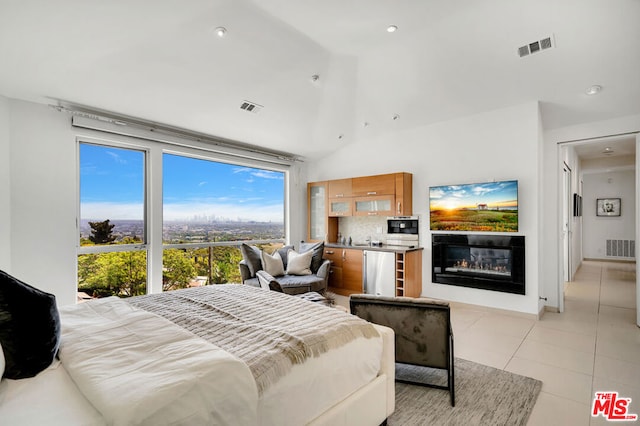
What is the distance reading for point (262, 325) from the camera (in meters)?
1.76

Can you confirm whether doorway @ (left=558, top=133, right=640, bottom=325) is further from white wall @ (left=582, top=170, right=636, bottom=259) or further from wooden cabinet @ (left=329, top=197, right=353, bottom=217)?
wooden cabinet @ (left=329, top=197, right=353, bottom=217)

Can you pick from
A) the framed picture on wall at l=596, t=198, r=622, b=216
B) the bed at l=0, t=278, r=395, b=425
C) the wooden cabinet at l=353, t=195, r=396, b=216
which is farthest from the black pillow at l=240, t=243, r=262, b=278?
the framed picture on wall at l=596, t=198, r=622, b=216

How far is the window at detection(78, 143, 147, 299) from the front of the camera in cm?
370

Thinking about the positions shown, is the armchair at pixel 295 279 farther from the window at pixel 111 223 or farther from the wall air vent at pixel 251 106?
the wall air vent at pixel 251 106

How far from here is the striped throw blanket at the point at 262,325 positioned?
1.40m

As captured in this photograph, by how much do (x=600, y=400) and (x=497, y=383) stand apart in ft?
2.10

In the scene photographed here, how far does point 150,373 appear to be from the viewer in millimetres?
1178

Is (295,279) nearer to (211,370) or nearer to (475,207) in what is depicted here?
(475,207)

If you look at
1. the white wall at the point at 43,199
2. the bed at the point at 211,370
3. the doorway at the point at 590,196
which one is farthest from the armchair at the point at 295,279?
the doorway at the point at 590,196

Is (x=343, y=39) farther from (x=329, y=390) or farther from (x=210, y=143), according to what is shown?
(x=329, y=390)

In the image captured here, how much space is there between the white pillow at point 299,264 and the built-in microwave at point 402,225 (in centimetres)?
149

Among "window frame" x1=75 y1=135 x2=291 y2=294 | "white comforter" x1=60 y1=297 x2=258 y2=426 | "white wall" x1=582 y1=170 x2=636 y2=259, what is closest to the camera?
"white comforter" x1=60 y1=297 x2=258 y2=426

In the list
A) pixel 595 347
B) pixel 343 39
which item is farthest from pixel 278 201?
pixel 595 347

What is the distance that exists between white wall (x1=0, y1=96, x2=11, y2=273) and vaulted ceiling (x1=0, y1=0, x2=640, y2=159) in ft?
0.77
